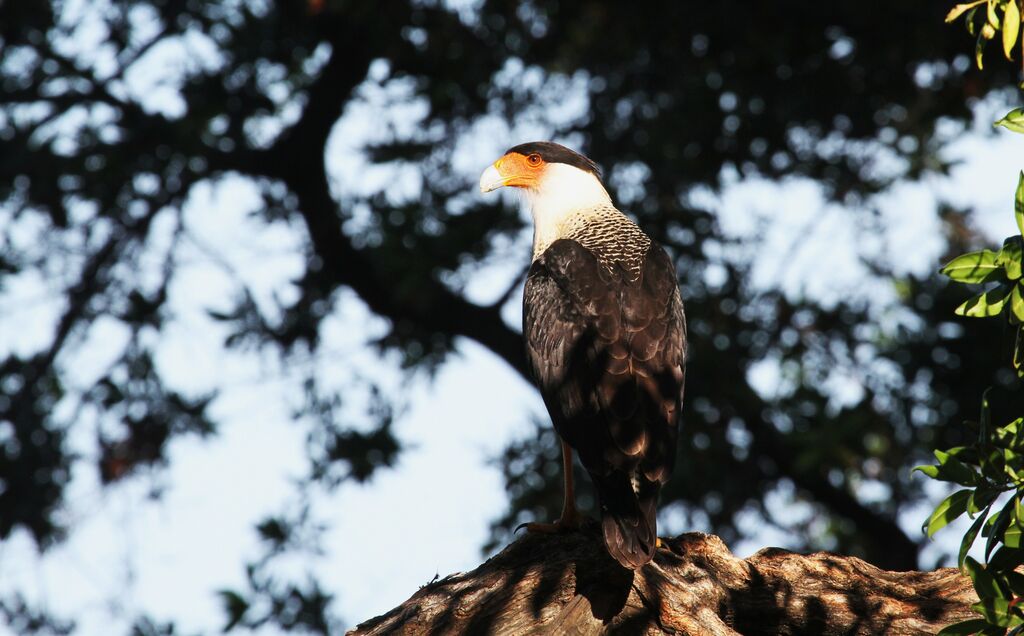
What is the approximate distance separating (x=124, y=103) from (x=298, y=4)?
1297mm

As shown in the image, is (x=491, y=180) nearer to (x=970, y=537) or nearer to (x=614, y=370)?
(x=614, y=370)

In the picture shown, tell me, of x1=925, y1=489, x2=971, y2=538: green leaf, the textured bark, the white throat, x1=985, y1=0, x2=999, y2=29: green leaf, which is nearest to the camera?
x1=925, y1=489, x2=971, y2=538: green leaf

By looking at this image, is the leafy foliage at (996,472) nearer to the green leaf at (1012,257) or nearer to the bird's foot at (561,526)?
the green leaf at (1012,257)

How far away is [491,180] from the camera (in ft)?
19.5

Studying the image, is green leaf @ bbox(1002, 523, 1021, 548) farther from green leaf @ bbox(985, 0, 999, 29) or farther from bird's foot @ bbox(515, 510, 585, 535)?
bird's foot @ bbox(515, 510, 585, 535)

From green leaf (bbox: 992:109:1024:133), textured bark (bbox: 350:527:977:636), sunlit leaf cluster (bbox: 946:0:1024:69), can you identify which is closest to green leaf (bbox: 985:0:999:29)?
sunlit leaf cluster (bbox: 946:0:1024:69)

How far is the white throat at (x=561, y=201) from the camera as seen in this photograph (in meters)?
5.47

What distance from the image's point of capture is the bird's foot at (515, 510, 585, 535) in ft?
13.5

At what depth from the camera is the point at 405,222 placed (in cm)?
746

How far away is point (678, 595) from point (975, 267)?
5.01 feet

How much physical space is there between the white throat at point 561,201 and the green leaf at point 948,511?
280cm

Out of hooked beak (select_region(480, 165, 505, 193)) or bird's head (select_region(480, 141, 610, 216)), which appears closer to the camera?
bird's head (select_region(480, 141, 610, 216))

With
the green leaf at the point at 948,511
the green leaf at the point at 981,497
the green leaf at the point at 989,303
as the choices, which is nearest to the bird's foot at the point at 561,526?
the green leaf at the point at 948,511

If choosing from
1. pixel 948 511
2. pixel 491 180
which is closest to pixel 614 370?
pixel 948 511
